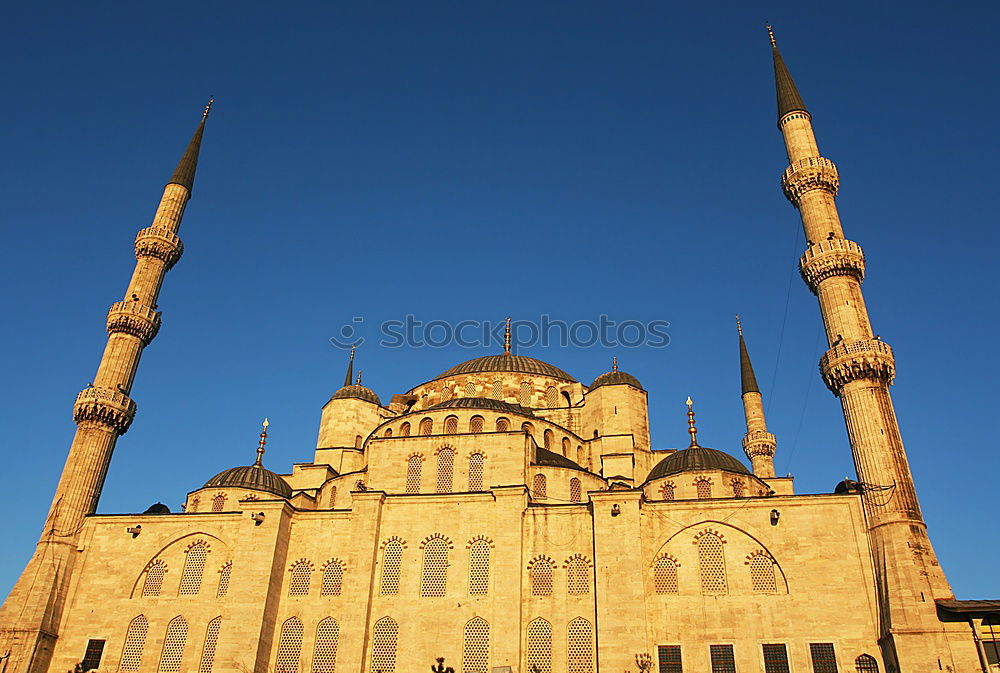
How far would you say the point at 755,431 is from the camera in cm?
3706

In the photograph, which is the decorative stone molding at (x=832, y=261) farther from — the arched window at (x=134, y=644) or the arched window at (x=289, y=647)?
the arched window at (x=134, y=644)

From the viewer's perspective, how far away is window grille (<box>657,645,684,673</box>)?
882 inches

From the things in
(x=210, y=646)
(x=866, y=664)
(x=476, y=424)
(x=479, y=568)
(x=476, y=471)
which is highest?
(x=476, y=424)

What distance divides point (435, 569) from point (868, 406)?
14240 millimetres

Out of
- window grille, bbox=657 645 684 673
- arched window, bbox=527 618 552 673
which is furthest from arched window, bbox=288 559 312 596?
window grille, bbox=657 645 684 673

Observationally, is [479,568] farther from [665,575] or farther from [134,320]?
[134,320]

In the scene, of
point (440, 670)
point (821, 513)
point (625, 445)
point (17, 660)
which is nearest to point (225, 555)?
point (17, 660)

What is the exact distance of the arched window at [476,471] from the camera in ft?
92.4

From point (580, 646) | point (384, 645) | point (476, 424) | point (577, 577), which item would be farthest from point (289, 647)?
point (476, 424)

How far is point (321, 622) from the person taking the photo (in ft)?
81.6

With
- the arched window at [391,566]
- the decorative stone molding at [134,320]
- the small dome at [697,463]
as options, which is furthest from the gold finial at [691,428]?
the decorative stone molding at [134,320]

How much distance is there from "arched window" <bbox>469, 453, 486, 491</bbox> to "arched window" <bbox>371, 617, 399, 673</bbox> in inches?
222

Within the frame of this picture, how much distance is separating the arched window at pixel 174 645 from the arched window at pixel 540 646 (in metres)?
10.8

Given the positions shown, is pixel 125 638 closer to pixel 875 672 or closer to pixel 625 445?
pixel 625 445
